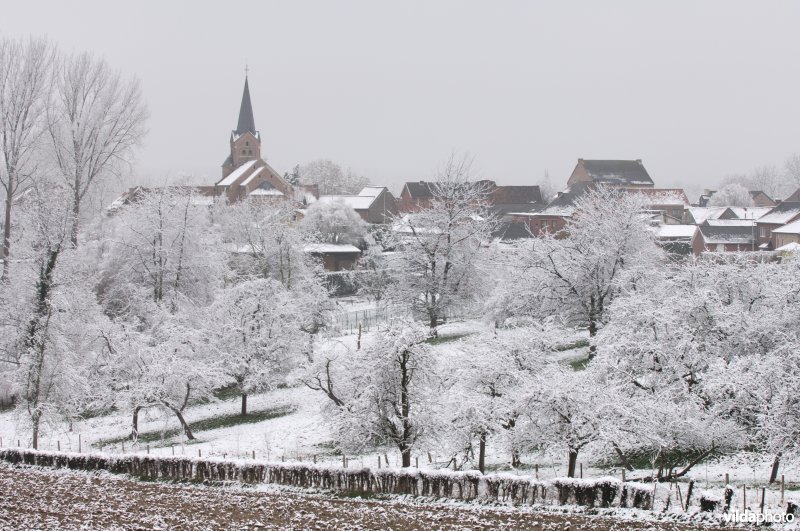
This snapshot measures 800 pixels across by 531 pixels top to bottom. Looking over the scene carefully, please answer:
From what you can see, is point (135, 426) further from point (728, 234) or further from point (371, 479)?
point (728, 234)

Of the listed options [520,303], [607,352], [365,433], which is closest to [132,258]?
[520,303]

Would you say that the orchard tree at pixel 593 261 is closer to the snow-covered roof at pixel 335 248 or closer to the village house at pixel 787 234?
the snow-covered roof at pixel 335 248

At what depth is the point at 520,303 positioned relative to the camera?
3778 cm

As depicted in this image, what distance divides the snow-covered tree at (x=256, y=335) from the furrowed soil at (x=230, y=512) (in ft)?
41.1

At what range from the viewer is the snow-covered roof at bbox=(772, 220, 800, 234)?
73375 millimetres

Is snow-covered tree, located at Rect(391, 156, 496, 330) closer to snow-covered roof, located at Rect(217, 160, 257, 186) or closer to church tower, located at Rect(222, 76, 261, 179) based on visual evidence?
snow-covered roof, located at Rect(217, 160, 257, 186)

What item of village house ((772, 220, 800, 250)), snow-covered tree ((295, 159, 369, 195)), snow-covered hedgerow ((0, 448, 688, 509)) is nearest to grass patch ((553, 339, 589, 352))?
snow-covered hedgerow ((0, 448, 688, 509))

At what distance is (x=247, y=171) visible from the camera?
10038 centimetres

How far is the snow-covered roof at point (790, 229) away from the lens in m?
73.4

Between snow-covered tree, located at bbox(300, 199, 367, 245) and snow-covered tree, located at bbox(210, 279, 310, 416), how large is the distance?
3585 cm

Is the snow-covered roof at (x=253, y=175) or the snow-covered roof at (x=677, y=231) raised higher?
the snow-covered roof at (x=253, y=175)

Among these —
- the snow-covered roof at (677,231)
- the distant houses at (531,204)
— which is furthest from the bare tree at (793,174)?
the snow-covered roof at (677,231)

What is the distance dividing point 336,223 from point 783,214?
5213 cm

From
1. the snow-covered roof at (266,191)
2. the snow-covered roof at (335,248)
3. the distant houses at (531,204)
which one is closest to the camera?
the snow-covered roof at (335,248)
